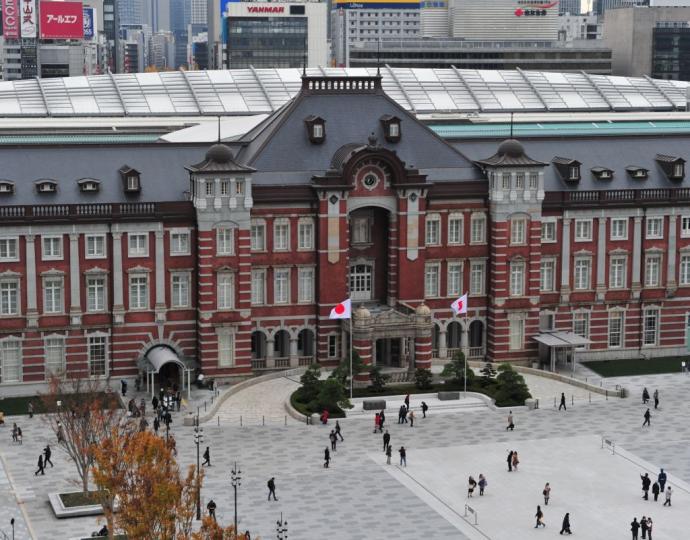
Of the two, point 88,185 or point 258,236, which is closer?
point 88,185

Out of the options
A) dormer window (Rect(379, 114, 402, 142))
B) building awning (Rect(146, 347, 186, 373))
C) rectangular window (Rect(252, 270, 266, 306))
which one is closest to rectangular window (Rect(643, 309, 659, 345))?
dormer window (Rect(379, 114, 402, 142))

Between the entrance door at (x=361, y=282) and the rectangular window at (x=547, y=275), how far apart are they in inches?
501

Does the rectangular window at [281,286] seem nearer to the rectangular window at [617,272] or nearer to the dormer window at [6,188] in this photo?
the dormer window at [6,188]

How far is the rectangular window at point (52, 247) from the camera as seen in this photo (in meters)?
107

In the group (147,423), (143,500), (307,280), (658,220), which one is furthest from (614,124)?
(143,500)

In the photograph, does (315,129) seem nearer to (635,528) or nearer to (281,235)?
(281,235)

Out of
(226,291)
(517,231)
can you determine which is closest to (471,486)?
(226,291)

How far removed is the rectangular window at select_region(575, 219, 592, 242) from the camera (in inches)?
4653

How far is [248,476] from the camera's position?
90.0m

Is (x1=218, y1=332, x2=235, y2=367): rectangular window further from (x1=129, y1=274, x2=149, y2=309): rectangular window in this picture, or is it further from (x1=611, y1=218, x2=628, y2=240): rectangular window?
(x1=611, y1=218, x2=628, y2=240): rectangular window

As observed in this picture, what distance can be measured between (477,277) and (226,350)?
63.4 feet

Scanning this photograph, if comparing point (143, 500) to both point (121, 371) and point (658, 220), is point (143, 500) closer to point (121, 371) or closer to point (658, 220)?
point (121, 371)

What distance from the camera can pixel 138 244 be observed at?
109250 millimetres

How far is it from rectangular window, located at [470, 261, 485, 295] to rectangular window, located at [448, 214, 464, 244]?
2147mm
